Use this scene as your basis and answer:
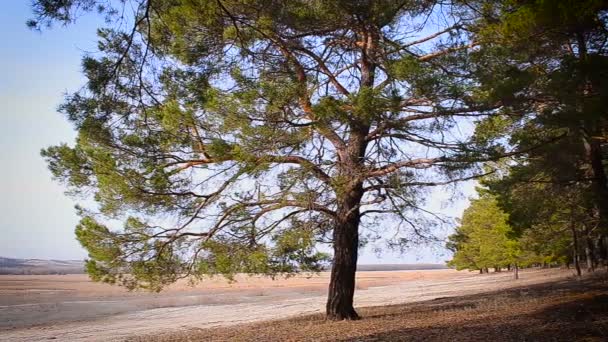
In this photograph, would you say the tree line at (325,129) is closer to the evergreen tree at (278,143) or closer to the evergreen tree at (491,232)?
the evergreen tree at (278,143)

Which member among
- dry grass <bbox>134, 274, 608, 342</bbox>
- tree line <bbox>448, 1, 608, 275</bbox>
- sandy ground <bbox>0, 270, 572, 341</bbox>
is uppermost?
tree line <bbox>448, 1, 608, 275</bbox>

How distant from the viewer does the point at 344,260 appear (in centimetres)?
1101

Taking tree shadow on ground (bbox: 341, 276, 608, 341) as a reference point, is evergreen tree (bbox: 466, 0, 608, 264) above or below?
above

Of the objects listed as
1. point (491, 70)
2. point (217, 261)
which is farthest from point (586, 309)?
point (217, 261)

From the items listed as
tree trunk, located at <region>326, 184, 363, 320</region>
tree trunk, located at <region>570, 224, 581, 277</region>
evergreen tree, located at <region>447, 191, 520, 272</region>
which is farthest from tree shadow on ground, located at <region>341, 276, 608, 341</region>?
evergreen tree, located at <region>447, 191, 520, 272</region>

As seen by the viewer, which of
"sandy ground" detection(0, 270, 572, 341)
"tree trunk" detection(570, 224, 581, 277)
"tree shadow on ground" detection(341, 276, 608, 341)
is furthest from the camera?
"sandy ground" detection(0, 270, 572, 341)

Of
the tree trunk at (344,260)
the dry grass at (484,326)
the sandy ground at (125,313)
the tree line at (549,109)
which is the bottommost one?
the sandy ground at (125,313)

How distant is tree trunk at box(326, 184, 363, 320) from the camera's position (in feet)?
36.0

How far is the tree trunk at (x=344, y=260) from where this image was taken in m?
11.0

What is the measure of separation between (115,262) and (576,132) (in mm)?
9621

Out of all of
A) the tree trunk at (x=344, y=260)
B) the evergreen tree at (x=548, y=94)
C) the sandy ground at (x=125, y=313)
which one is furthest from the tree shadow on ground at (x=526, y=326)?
the sandy ground at (x=125, y=313)

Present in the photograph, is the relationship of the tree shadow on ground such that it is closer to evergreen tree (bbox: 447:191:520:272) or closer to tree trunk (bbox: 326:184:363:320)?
tree trunk (bbox: 326:184:363:320)

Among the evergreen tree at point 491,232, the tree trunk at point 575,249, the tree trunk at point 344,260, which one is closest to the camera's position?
the tree trunk at point 344,260

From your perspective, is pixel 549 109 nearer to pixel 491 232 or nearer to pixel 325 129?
pixel 325 129
